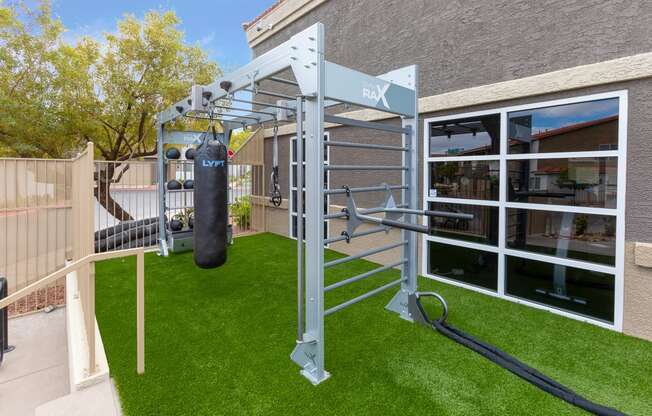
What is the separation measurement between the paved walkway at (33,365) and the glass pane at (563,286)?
450cm

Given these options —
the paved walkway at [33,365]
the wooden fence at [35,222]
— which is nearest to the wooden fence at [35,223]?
the wooden fence at [35,222]

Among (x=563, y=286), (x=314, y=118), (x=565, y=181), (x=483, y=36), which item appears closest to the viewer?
(x=314, y=118)

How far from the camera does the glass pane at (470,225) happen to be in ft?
13.4

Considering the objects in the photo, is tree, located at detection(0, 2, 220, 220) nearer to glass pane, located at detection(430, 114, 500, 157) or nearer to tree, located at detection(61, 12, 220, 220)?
tree, located at detection(61, 12, 220, 220)

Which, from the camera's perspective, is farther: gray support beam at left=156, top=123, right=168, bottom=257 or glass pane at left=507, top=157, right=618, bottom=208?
gray support beam at left=156, top=123, right=168, bottom=257

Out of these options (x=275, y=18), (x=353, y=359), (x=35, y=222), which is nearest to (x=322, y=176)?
(x=353, y=359)

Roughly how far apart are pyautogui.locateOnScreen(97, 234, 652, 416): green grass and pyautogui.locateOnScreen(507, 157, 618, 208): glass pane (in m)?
1.22

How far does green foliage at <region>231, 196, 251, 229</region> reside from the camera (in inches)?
365

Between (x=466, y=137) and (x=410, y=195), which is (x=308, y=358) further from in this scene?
(x=466, y=137)

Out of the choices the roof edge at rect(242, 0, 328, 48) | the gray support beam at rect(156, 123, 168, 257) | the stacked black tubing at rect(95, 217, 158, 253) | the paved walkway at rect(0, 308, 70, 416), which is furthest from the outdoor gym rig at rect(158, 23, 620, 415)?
the roof edge at rect(242, 0, 328, 48)

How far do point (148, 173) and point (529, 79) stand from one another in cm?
667

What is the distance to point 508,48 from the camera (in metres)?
3.83

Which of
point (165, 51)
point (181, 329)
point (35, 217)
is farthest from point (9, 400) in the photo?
point (165, 51)

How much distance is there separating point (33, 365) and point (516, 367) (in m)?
4.15
